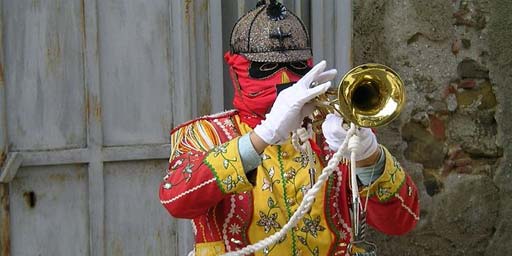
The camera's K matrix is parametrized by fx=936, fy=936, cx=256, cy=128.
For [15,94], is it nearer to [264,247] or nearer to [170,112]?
[170,112]

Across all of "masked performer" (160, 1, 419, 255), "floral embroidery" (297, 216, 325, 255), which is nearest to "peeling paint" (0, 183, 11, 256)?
"masked performer" (160, 1, 419, 255)

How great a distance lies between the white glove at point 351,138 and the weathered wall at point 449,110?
56.4 inches

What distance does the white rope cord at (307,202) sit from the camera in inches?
91.3

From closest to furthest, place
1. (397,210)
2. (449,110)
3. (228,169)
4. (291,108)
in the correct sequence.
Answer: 1. (291,108)
2. (228,169)
3. (397,210)
4. (449,110)

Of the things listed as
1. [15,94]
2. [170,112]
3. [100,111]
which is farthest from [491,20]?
[15,94]

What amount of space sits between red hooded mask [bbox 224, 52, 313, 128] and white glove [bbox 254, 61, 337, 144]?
177 millimetres

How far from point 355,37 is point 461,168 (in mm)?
702

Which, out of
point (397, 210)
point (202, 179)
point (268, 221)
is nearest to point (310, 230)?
point (268, 221)

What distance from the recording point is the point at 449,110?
3846mm

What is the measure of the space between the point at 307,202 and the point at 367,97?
1.06 ft

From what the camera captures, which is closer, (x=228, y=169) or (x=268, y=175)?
(x=228, y=169)

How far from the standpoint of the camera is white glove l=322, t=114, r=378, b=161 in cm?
230

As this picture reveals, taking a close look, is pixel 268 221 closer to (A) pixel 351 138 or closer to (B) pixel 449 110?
(A) pixel 351 138

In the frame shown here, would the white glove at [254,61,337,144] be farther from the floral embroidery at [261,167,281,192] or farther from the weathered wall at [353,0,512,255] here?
the weathered wall at [353,0,512,255]
